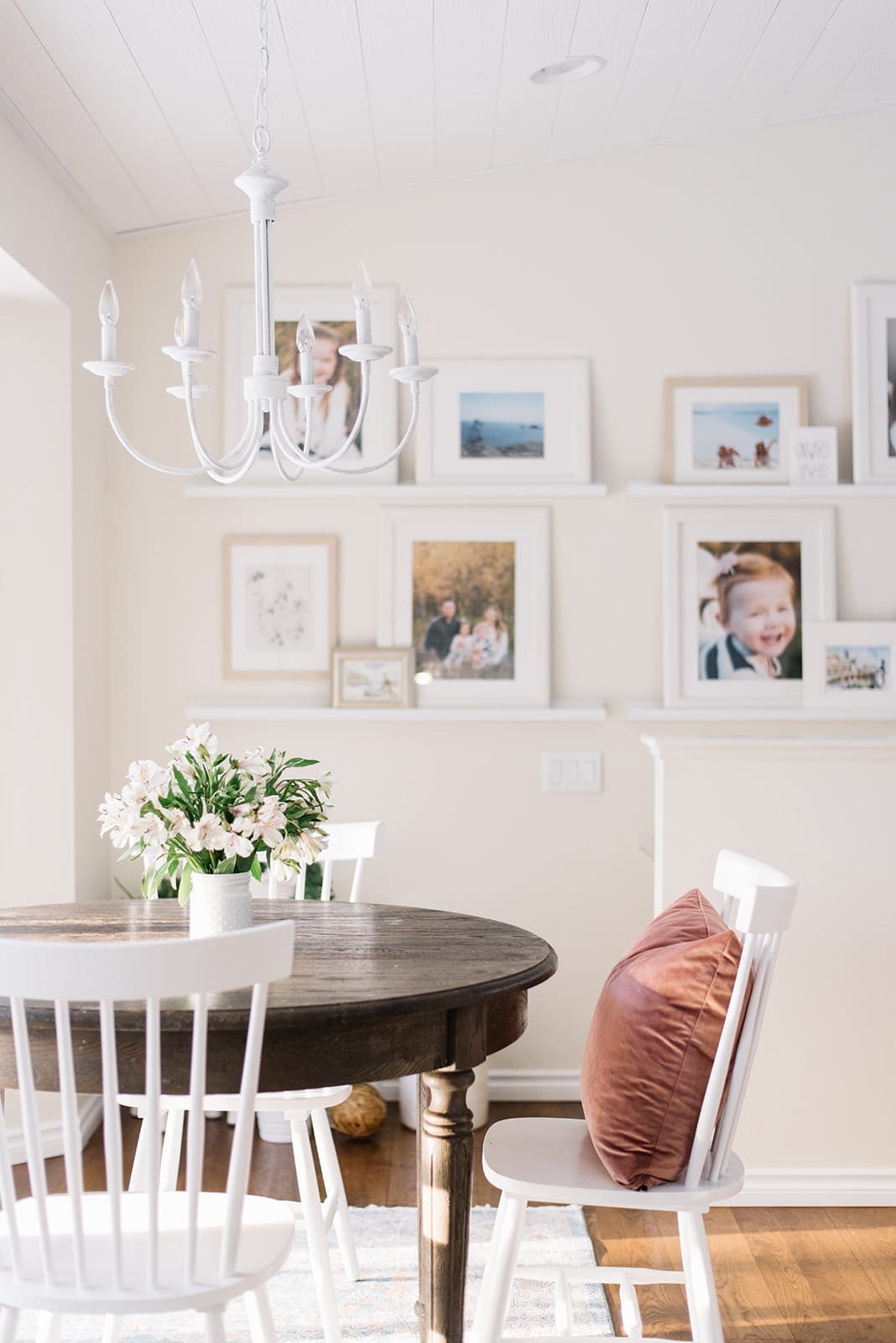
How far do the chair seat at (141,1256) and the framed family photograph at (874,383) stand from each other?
268cm

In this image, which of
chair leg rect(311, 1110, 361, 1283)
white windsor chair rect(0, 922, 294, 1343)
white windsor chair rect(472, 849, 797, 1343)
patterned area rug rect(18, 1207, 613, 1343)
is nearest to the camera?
white windsor chair rect(0, 922, 294, 1343)

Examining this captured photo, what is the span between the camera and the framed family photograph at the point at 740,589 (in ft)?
11.8

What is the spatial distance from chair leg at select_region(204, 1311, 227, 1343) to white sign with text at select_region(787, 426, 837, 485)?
9.04 feet

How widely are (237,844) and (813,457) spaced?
92.2 inches

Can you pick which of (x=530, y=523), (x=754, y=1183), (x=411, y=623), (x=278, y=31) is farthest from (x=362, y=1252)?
(x=278, y=31)

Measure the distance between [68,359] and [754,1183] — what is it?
267cm

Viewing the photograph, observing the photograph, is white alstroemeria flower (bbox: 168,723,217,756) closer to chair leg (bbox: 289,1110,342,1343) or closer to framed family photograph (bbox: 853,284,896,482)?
chair leg (bbox: 289,1110,342,1343)

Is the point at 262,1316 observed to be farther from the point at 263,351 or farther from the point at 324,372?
the point at 324,372

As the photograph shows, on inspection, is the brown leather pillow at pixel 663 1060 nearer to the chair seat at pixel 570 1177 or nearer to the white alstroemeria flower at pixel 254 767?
the chair seat at pixel 570 1177

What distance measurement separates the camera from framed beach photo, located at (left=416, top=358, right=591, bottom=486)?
11.9ft

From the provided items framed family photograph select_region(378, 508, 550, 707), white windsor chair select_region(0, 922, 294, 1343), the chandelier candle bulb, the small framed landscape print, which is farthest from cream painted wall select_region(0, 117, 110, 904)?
white windsor chair select_region(0, 922, 294, 1343)

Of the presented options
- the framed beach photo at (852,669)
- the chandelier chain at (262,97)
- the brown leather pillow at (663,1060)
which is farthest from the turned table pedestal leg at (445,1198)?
the framed beach photo at (852,669)

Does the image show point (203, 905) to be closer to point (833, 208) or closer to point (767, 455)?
point (767, 455)

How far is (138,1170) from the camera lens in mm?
2326
